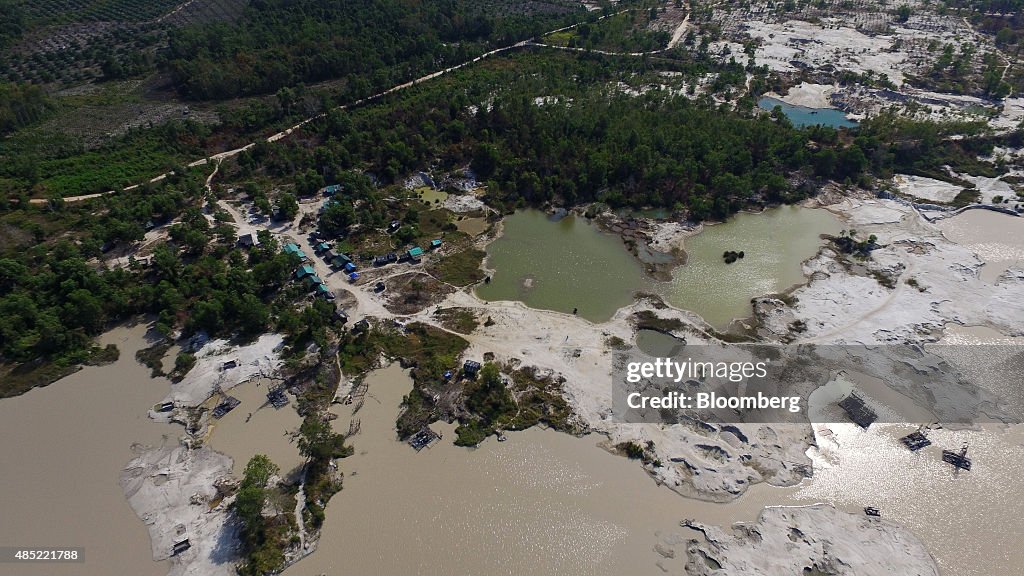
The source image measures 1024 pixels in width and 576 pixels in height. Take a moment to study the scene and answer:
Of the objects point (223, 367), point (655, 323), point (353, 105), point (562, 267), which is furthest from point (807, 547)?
point (353, 105)

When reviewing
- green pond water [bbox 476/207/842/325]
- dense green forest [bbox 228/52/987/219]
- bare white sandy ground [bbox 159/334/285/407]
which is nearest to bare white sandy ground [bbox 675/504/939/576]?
green pond water [bbox 476/207/842/325]

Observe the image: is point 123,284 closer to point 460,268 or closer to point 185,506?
point 185,506

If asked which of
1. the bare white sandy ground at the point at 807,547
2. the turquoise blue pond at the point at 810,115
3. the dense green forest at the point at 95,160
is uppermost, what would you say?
the dense green forest at the point at 95,160

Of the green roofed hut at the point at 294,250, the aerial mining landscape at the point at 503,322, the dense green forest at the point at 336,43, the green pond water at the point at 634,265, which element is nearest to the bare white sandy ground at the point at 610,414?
the aerial mining landscape at the point at 503,322

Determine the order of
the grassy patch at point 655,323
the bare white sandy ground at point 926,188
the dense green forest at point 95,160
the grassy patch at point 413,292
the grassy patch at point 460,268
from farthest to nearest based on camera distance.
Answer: the dense green forest at point 95,160 < the bare white sandy ground at point 926,188 < the grassy patch at point 460,268 < the grassy patch at point 413,292 < the grassy patch at point 655,323

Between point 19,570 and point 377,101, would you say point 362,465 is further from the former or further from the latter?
point 377,101

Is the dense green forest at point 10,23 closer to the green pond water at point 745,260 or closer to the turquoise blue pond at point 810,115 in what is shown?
the green pond water at point 745,260
